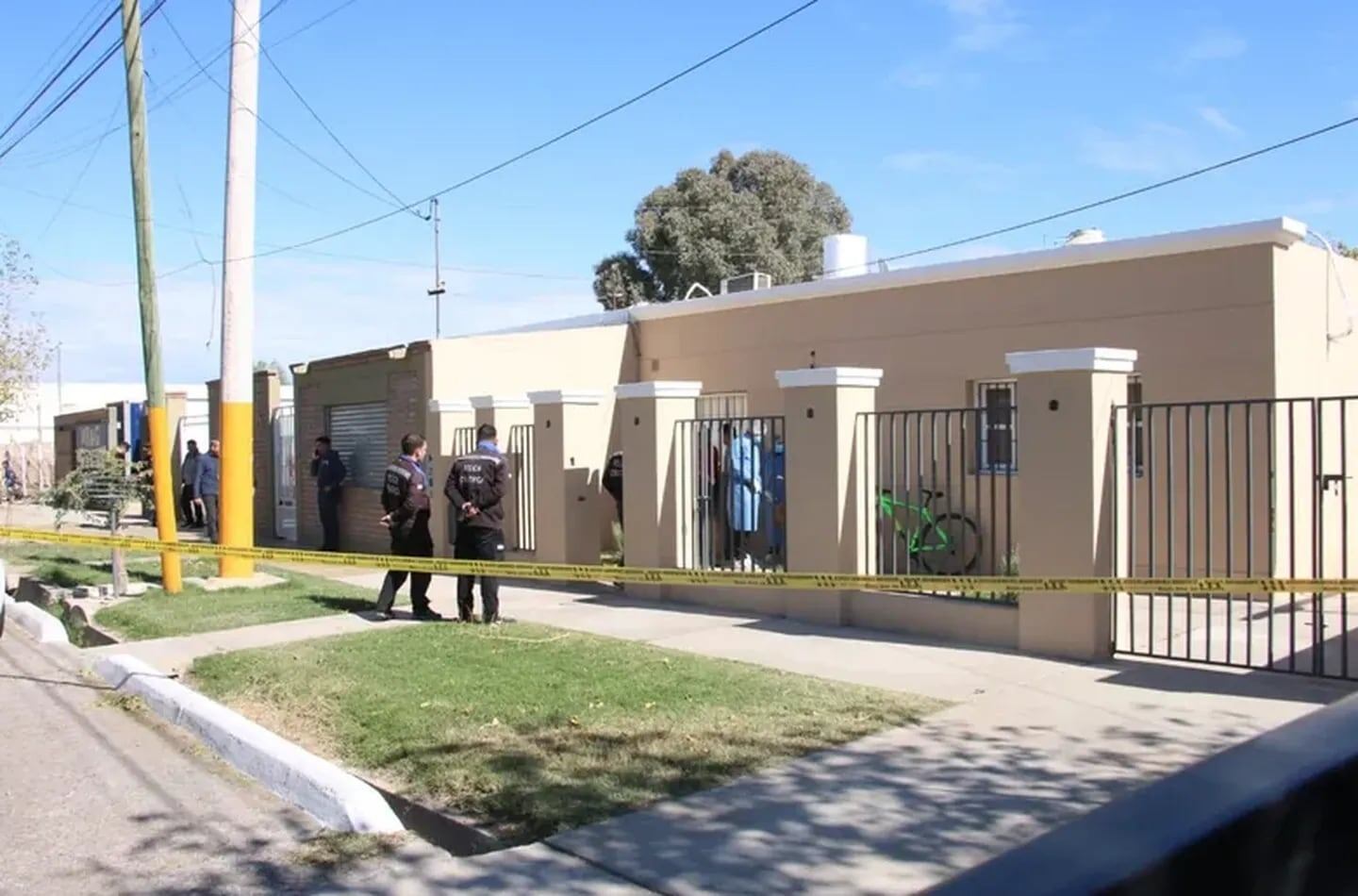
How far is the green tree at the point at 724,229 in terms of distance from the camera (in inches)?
1598

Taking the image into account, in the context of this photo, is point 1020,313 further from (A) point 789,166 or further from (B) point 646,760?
(A) point 789,166

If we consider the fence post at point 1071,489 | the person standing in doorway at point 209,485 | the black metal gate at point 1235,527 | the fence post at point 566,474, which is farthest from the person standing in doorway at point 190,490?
the fence post at point 1071,489

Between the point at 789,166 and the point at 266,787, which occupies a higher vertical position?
the point at 789,166

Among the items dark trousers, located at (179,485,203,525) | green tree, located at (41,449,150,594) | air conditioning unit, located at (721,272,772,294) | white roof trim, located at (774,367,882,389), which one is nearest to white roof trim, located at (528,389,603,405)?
white roof trim, located at (774,367,882,389)

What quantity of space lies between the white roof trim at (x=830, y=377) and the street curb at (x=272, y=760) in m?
5.10

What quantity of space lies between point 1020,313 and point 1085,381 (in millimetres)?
5235

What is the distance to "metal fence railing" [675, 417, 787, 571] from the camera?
38.4 ft

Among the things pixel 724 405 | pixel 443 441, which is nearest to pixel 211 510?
pixel 443 441

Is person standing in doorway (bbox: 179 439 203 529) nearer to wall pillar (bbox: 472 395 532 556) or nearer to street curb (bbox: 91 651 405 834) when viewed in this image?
wall pillar (bbox: 472 395 532 556)

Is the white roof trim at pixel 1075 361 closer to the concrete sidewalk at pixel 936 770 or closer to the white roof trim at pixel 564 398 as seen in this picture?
the concrete sidewalk at pixel 936 770

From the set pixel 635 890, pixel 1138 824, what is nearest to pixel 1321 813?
pixel 1138 824

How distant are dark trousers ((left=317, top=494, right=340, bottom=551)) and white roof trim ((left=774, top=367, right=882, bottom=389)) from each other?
32.9 ft

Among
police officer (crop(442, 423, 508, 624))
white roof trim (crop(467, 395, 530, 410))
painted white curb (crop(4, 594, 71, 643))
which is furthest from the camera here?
white roof trim (crop(467, 395, 530, 410))

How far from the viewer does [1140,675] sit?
779 centimetres
